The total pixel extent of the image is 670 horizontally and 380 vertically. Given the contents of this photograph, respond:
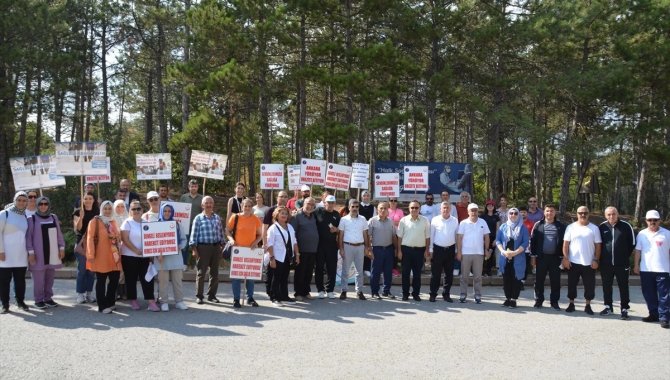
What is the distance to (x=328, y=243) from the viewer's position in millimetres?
10164

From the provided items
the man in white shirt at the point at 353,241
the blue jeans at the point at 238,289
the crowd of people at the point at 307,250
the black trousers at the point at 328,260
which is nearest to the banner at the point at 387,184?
the crowd of people at the point at 307,250

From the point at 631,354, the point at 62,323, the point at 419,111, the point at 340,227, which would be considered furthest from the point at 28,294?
the point at 419,111

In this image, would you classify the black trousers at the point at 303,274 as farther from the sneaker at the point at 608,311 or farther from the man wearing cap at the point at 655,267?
the man wearing cap at the point at 655,267

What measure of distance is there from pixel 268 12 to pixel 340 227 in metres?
10.7

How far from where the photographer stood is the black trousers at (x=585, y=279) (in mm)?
→ 9430

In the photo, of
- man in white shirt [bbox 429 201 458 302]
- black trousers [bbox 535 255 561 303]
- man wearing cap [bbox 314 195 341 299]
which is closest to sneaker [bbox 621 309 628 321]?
black trousers [bbox 535 255 561 303]

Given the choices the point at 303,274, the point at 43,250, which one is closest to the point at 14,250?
the point at 43,250

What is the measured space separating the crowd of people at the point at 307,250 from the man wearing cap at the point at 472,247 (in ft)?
0.06

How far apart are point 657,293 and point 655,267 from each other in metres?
0.51

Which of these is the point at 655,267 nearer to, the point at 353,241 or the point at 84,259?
the point at 353,241

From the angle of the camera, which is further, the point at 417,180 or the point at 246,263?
the point at 417,180

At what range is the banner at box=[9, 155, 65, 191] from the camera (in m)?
12.0

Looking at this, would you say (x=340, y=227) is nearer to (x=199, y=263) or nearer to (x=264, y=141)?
(x=199, y=263)

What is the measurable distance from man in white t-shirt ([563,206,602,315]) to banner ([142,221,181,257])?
6605mm
